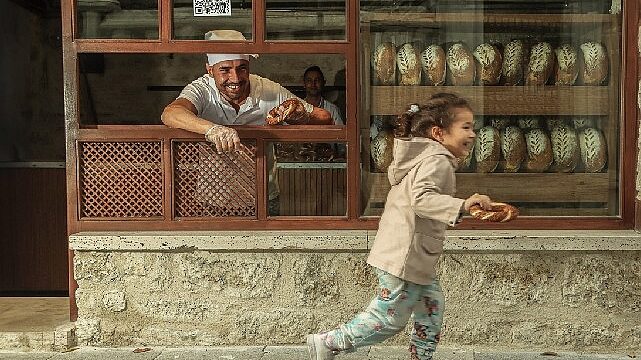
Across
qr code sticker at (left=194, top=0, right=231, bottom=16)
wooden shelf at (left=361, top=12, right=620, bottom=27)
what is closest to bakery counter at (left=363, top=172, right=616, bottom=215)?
wooden shelf at (left=361, top=12, right=620, bottom=27)

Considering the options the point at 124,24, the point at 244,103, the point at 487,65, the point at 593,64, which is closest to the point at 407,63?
the point at 487,65

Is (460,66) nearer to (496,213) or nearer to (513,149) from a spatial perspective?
(513,149)

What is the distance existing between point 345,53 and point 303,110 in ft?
1.50

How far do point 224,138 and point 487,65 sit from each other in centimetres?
179

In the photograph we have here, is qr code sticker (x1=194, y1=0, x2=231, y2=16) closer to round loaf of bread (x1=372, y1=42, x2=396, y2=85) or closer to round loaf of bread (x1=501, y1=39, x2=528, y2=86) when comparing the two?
round loaf of bread (x1=372, y1=42, x2=396, y2=85)

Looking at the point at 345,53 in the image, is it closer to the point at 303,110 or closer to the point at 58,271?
the point at 303,110

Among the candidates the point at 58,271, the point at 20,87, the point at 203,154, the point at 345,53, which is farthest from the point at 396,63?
the point at 20,87

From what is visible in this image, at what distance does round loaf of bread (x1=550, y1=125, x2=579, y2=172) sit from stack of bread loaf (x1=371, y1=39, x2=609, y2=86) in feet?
1.03

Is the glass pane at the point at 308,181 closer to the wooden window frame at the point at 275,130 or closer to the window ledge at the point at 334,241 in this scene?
the wooden window frame at the point at 275,130

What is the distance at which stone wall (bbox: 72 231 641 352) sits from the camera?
536cm

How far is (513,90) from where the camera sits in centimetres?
564

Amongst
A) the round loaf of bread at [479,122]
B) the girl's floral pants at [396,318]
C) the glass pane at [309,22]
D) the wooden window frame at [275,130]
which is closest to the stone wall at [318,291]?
the wooden window frame at [275,130]

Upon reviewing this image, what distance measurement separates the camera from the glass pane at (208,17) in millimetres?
5566

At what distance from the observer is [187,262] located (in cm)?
545
